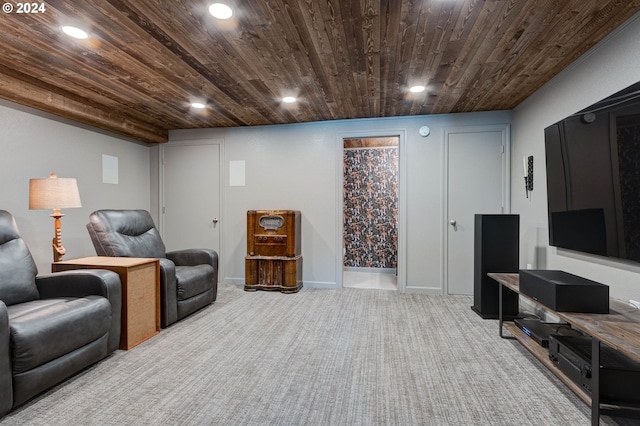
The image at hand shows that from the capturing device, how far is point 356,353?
242 cm

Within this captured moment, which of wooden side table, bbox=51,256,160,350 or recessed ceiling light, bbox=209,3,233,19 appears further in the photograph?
wooden side table, bbox=51,256,160,350

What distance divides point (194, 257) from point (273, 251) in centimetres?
102

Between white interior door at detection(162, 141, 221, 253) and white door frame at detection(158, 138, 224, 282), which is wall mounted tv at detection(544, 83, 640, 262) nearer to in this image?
white door frame at detection(158, 138, 224, 282)

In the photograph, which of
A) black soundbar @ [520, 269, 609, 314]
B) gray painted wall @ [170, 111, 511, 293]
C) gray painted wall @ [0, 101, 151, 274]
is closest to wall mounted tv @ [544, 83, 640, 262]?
black soundbar @ [520, 269, 609, 314]

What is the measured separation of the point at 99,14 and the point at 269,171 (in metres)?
2.88

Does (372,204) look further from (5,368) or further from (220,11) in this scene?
(5,368)

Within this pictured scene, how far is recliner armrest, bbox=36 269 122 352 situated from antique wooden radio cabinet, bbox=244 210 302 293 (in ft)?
6.61

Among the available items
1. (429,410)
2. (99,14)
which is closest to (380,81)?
(99,14)

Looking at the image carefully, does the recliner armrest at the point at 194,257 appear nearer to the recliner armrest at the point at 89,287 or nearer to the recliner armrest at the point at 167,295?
the recliner armrest at the point at 167,295

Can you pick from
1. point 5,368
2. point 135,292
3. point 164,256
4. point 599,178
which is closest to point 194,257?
point 164,256

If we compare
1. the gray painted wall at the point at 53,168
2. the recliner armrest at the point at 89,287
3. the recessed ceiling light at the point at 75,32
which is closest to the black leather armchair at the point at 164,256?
the recliner armrest at the point at 89,287

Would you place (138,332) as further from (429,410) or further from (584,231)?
(584,231)

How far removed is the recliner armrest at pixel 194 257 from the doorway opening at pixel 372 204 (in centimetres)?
274

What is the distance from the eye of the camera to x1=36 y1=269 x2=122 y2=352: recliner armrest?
7.47 feet
